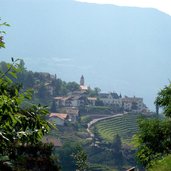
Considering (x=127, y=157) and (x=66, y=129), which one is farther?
(x=66, y=129)

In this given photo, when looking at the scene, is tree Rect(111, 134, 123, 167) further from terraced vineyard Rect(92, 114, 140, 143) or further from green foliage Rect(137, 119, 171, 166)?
green foliage Rect(137, 119, 171, 166)

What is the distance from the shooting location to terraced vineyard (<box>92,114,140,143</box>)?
10228cm

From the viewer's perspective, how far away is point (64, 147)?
271 ft

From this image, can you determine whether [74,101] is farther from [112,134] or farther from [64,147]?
[64,147]

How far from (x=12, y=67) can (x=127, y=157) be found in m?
88.6

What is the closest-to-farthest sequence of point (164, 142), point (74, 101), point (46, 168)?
point (164, 142)
point (46, 168)
point (74, 101)

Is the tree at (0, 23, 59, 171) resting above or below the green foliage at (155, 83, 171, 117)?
below

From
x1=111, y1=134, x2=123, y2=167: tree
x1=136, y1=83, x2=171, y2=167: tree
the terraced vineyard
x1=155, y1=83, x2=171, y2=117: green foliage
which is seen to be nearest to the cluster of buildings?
the terraced vineyard

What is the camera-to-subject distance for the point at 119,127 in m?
112

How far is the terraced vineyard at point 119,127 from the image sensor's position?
102281 mm

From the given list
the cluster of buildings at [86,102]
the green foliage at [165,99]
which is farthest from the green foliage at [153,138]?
the cluster of buildings at [86,102]

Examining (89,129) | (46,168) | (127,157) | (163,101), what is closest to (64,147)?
(127,157)

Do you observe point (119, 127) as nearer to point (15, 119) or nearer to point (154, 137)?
point (154, 137)

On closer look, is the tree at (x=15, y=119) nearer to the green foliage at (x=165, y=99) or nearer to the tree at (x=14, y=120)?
the tree at (x=14, y=120)
